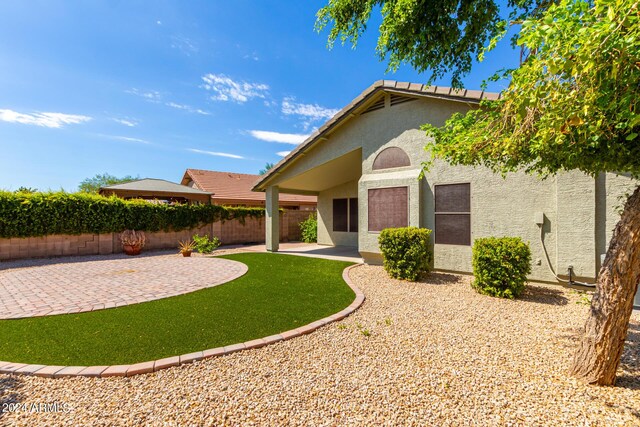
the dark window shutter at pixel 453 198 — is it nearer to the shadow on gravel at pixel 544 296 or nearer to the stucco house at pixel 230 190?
the shadow on gravel at pixel 544 296

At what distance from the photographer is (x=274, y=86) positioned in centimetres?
1802

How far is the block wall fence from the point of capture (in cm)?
1216

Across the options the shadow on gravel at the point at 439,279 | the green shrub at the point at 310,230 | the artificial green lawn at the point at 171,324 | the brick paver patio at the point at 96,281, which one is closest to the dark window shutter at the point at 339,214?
the green shrub at the point at 310,230

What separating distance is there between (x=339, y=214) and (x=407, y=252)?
885 cm

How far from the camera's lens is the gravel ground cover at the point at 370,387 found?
2.77m

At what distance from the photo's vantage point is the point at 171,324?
512 centimetres

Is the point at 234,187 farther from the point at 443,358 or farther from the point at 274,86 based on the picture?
the point at 443,358

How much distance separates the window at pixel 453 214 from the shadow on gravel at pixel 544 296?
211cm

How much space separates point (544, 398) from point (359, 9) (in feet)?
23.6

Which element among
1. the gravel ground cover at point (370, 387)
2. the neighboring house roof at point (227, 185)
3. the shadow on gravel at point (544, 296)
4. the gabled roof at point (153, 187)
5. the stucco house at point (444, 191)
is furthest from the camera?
the neighboring house roof at point (227, 185)

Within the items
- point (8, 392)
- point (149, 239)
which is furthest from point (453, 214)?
point (149, 239)

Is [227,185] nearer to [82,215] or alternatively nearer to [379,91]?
[82,215]

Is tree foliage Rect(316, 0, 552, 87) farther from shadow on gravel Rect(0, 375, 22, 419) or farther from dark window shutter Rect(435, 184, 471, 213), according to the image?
shadow on gravel Rect(0, 375, 22, 419)

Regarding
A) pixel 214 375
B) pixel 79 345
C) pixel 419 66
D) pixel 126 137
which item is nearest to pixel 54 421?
pixel 214 375
